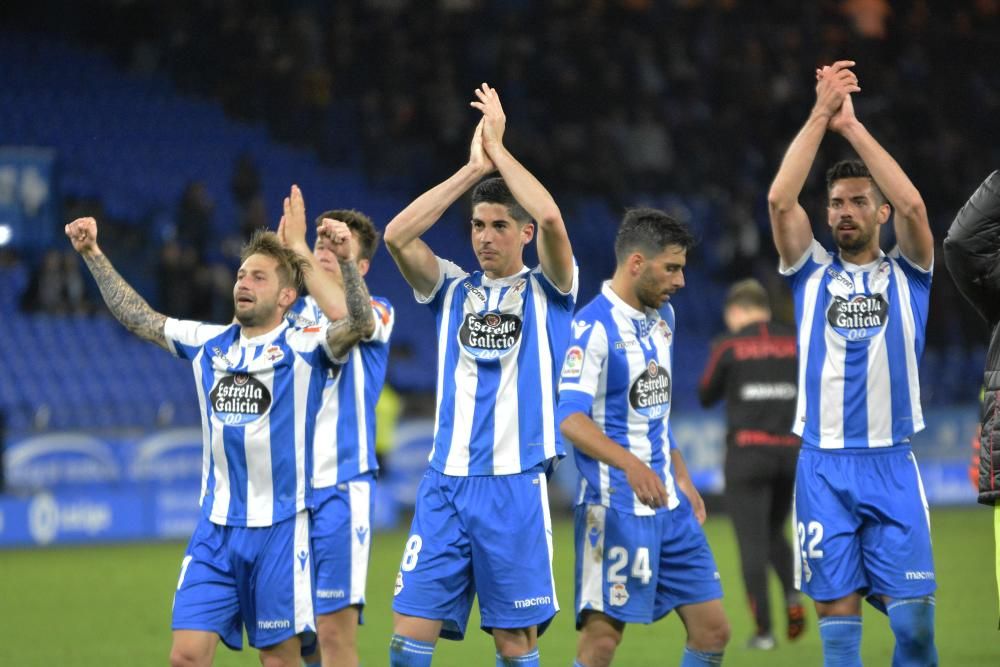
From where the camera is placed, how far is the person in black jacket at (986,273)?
4.43m

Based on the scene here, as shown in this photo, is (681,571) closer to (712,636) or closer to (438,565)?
(712,636)

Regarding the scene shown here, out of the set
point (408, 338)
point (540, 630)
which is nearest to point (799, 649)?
point (540, 630)

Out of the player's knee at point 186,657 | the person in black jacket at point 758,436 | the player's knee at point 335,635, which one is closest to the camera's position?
the player's knee at point 186,657

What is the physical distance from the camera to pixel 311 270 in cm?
641

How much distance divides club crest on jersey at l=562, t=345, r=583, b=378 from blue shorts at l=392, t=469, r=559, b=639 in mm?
588

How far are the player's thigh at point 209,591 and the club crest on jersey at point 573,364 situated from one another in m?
1.67

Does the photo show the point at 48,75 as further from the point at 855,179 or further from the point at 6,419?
the point at 855,179

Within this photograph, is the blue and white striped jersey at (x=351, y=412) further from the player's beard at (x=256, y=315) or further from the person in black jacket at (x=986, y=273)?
the person in black jacket at (x=986, y=273)

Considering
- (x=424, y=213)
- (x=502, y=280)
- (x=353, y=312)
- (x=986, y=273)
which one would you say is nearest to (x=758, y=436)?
(x=502, y=280)

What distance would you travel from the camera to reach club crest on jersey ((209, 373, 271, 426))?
6008 millimetres

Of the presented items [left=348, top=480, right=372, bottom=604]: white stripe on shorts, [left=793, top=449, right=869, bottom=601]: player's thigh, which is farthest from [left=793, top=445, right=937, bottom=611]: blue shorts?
[left=348, top=480, right=372, bottom=604]: white stripe on shorts

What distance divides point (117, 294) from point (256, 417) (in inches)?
35.3

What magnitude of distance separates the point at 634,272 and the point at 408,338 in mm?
13901

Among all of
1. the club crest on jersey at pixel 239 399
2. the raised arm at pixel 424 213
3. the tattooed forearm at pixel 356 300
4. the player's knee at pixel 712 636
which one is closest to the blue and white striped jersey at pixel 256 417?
the club crest on jersey at pixel 239 399
